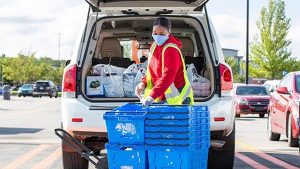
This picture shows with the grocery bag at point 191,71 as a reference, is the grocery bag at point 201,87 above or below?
below

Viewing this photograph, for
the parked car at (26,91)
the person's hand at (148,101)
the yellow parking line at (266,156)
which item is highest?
the person's hand at (148,101)

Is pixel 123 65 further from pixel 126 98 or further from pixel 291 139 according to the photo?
pixel 291 139

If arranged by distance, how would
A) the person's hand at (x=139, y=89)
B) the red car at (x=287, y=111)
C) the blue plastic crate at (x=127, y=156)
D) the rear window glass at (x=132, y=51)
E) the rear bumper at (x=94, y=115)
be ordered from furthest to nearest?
the red car at (x=287, y=111) < the rear window glass at (x=132, y=51) < the rear bumper at (x=94, y=115) < the person's hand at (x=139, y=89) < the blue plastic crate at (x=127, y=156)

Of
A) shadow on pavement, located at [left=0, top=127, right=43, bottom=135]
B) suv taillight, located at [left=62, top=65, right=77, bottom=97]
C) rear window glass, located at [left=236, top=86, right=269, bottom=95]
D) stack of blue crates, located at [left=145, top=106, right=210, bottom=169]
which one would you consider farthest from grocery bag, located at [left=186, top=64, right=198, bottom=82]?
rear window glass, located at [left=236, top=86, right=269, bottom=95]

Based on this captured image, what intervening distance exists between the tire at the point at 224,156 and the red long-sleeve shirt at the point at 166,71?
4.91 ft

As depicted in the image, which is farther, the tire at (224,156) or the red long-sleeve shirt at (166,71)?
the tire at (224,156)

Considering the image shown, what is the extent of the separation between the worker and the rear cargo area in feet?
2.61

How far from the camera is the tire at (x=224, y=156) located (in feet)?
26.5

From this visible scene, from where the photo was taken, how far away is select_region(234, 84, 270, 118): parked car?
83.3 ft

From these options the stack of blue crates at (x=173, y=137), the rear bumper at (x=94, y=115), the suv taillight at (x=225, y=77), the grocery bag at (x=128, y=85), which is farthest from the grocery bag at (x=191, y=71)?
the stack of blue crates at (x=173, y=137)

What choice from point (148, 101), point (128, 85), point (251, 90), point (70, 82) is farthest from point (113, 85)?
point (251, 90)

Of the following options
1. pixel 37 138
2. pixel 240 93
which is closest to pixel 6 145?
pixel 37 138

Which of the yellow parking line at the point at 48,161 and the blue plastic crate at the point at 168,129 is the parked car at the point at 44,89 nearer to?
the yellow parking line at the point at 48,161

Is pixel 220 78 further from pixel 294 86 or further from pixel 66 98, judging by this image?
pixel 294 86
